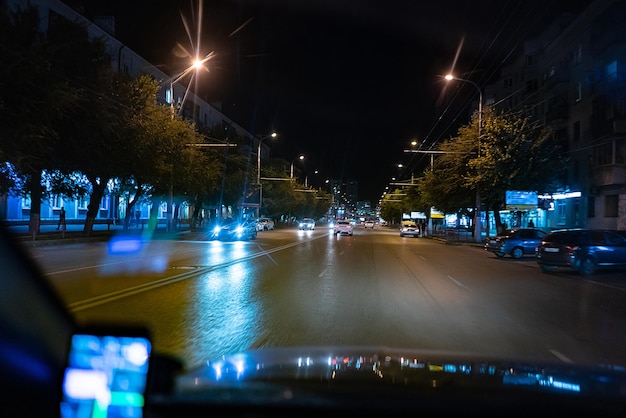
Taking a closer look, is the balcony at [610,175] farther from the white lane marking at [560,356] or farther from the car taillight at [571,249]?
the white lane marking at [560,356]

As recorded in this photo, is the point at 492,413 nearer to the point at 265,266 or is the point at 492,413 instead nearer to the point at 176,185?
the point at 265,266

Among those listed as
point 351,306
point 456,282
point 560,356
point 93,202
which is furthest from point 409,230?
point 560,356

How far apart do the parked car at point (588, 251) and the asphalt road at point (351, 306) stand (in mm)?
539

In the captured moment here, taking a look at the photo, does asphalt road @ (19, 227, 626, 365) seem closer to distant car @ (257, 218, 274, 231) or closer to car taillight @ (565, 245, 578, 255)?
car taillight @ (565, 245, 578, 255)

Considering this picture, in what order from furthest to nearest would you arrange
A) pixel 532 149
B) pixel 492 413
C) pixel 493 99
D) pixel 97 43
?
pixel 493 99 < pixel 532 149 < pixel 97 43 < pixel 492 413

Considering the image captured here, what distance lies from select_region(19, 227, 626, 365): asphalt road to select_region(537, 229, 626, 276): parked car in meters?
0.54

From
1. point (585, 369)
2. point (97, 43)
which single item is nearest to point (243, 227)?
point (97, 43)

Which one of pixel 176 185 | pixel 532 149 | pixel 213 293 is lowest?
pixel 213 293

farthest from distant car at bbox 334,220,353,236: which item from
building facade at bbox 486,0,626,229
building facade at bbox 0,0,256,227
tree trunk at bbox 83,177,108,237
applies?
tree trunk at bbox 83,177,108,237

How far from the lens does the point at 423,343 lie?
7.79 metres

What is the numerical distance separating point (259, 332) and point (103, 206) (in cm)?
5454

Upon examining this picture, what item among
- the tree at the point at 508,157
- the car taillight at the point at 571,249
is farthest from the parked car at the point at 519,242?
the car taillight at the point at 571,249

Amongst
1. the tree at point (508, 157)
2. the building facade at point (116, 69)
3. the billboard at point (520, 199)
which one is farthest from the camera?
the building facade at point (116, 69)

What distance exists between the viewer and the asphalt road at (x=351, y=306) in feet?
25.8
